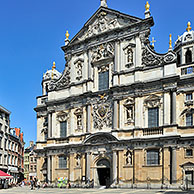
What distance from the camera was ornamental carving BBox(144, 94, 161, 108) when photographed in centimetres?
2975

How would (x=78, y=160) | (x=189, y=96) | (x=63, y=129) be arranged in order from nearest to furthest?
(x=189, y=96)
(x=78, y=160)
(x=63, y=129)

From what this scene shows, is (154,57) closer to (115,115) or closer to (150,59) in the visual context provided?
(150,59)

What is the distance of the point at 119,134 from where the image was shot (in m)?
31.2

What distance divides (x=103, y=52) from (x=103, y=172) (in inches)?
540

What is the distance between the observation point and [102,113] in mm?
33188

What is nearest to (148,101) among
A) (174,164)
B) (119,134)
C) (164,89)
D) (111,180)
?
(164,89)

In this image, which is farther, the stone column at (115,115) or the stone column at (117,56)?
the stone column at (117,56)

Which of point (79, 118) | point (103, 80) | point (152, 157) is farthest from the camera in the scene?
point (79, 118)

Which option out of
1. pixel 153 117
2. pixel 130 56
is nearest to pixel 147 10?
pixel 130 56

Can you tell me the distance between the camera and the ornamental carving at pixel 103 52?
3419 centimetres

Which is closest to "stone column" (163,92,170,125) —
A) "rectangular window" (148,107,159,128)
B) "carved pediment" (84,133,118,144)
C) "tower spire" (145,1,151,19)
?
"rectangular window" (148,107,159,128)

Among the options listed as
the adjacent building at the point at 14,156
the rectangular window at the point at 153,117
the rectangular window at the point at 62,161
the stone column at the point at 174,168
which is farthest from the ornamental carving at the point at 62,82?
the stone column at the point at 174,168

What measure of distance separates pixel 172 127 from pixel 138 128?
3.52 meters

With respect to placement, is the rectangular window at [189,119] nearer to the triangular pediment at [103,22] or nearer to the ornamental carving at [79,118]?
the triangular pediment at [103,22]
